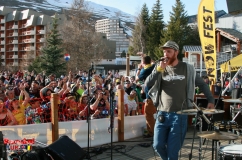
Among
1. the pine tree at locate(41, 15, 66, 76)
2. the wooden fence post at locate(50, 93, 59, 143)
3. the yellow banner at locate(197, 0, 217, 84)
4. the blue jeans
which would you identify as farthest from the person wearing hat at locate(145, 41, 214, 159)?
the pine tree at locate(41, 15, 66, 76)

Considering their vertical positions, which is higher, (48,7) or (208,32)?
(48,7)

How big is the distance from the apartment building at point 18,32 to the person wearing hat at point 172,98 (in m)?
82.1

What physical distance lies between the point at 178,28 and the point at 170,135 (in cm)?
5056

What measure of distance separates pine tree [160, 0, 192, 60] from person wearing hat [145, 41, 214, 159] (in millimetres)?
49195

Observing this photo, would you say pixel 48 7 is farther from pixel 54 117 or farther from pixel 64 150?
pixel 64 150

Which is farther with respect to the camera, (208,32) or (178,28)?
(178,28)

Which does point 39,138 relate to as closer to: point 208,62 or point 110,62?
point 208,62

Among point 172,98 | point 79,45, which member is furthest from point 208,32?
point 79,45

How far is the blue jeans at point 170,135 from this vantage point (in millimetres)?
4230

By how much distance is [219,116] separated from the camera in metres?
10.2

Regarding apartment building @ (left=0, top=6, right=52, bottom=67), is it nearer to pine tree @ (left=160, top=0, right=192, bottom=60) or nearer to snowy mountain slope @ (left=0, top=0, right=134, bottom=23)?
snowy mountain slope @ (left=0, top=0, right=134, bottom=23)

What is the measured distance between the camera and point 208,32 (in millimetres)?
13172

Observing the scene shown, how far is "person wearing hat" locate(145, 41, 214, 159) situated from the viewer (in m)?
4.25

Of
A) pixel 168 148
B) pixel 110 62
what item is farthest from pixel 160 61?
pixel 110 62
